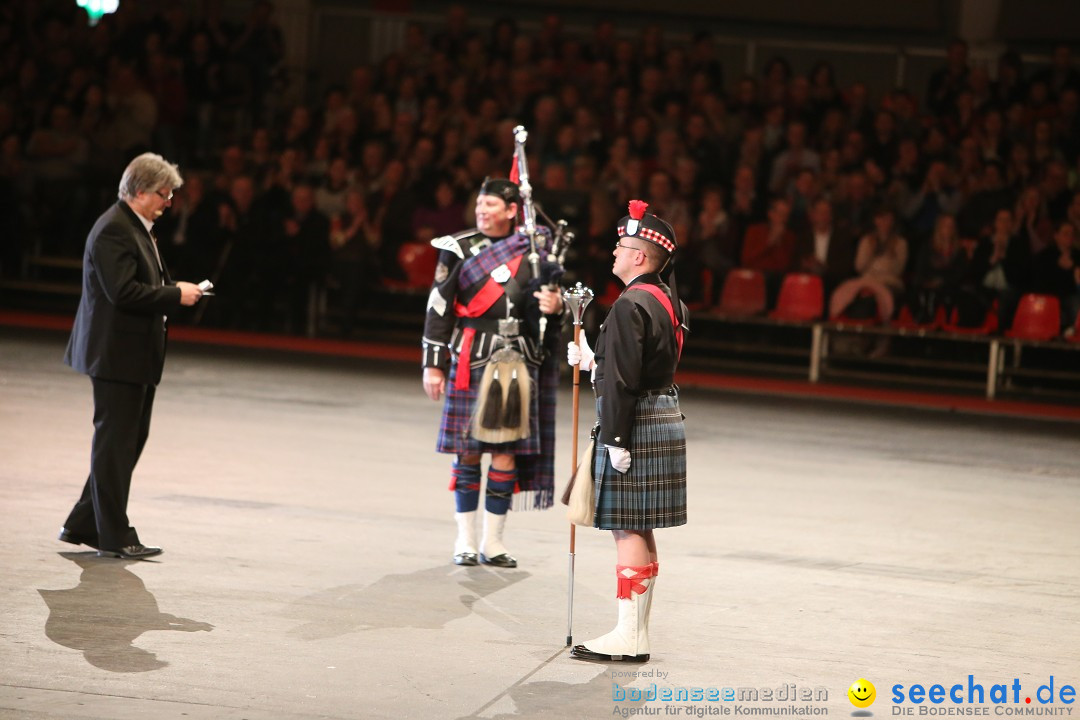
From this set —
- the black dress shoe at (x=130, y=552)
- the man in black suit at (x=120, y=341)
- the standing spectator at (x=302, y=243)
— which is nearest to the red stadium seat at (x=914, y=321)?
the standing spectator at (x=302, y=243)

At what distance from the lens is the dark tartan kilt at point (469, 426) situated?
7.60m

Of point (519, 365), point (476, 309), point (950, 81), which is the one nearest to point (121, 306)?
Result: point (476, 309)

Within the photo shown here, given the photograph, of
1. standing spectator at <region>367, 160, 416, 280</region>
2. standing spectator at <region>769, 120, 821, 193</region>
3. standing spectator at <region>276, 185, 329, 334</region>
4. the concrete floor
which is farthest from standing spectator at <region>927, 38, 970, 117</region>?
standing spectator at <region>276, 185, 329, 334</region>

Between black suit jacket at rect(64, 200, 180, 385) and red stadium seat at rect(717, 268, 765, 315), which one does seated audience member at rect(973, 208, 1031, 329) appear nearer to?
red stadium seat at rect(717, 268, 765, 315)

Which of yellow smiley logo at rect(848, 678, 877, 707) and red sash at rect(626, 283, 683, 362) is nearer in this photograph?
yellow smiley logo at rect(848, 678, 877, 707)

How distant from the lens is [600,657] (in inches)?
237

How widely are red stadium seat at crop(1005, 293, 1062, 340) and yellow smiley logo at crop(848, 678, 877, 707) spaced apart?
10345 mm

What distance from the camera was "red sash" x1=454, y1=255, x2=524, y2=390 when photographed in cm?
766

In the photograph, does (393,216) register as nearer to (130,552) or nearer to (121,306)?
(121,306)

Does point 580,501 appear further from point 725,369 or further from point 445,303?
point 725,369

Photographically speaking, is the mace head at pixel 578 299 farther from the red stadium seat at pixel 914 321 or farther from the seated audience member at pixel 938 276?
the seated audience member at pixel 938 276

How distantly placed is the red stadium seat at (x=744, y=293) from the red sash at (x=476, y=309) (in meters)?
8.80

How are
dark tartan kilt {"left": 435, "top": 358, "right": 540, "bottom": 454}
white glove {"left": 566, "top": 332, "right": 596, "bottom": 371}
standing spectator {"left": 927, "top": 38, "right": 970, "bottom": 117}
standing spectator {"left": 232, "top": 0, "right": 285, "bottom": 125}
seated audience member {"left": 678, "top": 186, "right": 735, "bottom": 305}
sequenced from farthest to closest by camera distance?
standing spectator {"left": 232, "top": 0, "right": 285, "bottom": 125}
standing spectator {"left": 927, "top": 38, "right": 970, "bottom": 117}
seated audience member {"left": 678, "top": 186, "right": 735, "bottom": 305}
dark tartan kilt {"left": 435, "top": 358, "right": 540, "bottom": 454}
white glove {"left": 566, "top": 332, "right": 596, "bottom": 371}

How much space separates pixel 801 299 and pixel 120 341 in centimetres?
993
